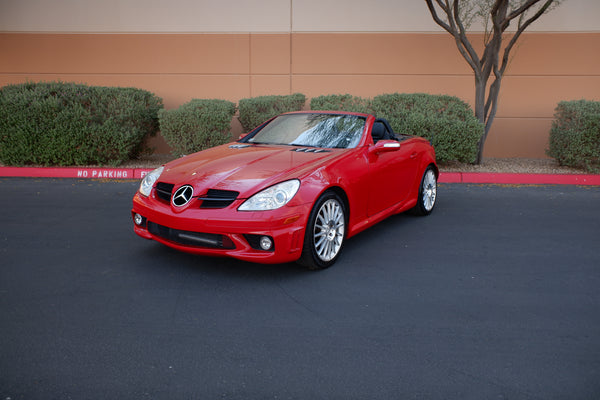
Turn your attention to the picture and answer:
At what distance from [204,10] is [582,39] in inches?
344

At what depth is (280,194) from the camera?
4.20 m

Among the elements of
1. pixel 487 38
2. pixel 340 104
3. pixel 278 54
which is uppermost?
pixel 487 38

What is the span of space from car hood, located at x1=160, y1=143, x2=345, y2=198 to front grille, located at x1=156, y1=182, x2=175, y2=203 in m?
0.05

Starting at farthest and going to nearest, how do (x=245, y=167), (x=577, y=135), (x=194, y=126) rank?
(x=194, y=126) → (x=577, y=135) → (x=245, y=167)

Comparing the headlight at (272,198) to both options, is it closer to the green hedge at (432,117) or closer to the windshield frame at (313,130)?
the windshield frame at (313,130)

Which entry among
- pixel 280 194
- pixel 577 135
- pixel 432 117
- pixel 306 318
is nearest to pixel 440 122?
pixel 432 117

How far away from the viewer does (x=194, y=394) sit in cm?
264

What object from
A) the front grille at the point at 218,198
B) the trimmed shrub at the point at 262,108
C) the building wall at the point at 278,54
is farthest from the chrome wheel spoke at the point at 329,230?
the building wall at the point at 278,54

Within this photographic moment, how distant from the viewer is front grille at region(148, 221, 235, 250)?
163 inches

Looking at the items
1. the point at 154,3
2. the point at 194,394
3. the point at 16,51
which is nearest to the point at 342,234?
the point at 194,394

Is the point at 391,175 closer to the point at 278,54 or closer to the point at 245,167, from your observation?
the point at 245,167

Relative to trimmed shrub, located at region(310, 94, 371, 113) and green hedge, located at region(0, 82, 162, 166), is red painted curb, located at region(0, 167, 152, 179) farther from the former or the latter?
trimmed shrub, located at region(310, 94, 371, 113)

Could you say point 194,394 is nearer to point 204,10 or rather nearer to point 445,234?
point 445,234

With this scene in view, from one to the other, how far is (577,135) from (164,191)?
8.31 m
